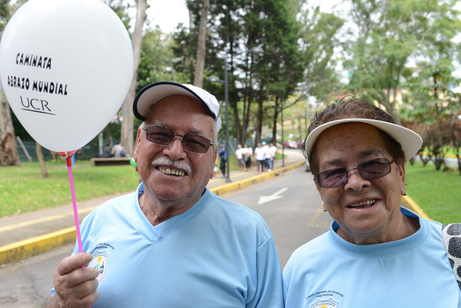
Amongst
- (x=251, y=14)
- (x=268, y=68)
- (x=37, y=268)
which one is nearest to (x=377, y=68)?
(x=268, y=68)

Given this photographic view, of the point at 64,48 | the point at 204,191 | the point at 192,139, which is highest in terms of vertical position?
the point at 64,48

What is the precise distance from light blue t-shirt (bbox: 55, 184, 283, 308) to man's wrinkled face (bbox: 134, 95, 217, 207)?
0.12 m

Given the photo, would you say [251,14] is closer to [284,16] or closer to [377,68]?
[284,16]

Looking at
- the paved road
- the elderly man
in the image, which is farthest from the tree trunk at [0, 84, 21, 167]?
the elderly man

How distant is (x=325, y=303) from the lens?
1.48 m

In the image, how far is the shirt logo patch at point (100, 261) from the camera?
160cm

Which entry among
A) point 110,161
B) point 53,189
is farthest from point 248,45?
point 53,189

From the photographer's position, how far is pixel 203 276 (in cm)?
154

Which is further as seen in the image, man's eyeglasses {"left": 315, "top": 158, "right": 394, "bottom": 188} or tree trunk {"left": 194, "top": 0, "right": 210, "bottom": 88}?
tree trunk {"left": 194, "top": 0, "right": 210, "bottom": 88}

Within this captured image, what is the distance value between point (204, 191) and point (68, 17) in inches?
38.8

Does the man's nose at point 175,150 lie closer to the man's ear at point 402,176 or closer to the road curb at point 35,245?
the man's ear at point 402,176

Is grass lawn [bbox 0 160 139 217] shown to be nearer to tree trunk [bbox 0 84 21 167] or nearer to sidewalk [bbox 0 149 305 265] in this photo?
sidewalk [bbox 0 149 305 265]

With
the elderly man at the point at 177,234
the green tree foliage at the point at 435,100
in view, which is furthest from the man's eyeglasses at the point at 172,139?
the green tree foliage at the point at 435,100

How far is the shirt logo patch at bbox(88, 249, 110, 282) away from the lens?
5.25ft
